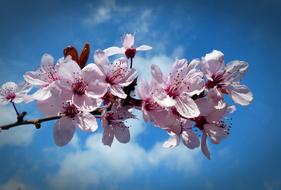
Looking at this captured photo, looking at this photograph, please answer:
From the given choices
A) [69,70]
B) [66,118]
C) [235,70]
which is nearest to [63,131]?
[66,118]

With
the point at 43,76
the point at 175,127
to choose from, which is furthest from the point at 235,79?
the point at 43,76

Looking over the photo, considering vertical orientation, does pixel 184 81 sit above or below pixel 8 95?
above

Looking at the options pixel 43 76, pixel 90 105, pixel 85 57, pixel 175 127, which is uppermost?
pixel 85 57

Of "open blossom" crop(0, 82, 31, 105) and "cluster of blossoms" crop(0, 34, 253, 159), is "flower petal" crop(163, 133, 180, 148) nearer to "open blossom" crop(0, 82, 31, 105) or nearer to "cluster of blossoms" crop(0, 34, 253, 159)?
"cluster of blossoms" crop(0, 34, 253, 159)

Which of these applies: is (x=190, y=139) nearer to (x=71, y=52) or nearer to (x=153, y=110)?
(x=153, y=110)

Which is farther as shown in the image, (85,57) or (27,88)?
(27,88)

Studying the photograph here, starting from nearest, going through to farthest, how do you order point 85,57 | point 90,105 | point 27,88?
1. point 90,105
2. point 85,57
3. point 27,88

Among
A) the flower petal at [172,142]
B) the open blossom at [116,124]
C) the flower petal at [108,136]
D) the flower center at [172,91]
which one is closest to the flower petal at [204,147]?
the flower petal at [172,142]

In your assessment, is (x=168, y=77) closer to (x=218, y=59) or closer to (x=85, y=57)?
(x=218, y=59)
